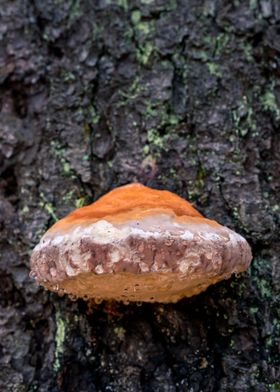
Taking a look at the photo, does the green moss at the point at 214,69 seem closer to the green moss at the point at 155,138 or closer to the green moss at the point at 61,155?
the green moss at the point at 155,138

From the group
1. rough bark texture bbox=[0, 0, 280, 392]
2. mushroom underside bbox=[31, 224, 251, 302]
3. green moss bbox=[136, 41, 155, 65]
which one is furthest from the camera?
green moss bbox=[136, 41, 155, 65]

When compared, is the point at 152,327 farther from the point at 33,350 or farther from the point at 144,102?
the point at 144,102

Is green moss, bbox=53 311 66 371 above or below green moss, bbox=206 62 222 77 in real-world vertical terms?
below

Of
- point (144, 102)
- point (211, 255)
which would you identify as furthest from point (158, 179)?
point (211, 255)

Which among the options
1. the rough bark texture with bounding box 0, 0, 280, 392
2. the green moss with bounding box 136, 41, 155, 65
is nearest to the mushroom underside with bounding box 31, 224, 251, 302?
the rough bark texture with bounding box 0, 0, 280, 392

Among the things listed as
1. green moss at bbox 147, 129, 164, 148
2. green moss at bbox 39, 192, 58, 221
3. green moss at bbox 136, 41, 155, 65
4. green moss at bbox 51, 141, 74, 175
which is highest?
green moss at bbox 136, 41, 155, 65

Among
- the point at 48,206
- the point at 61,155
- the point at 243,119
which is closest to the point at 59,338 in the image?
the point at 48,206

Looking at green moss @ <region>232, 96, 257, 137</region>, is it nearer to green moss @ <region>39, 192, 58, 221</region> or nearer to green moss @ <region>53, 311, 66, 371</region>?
green moss @ <region>39, 192, 58, 221</region>
